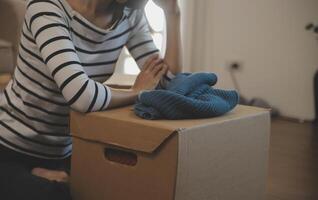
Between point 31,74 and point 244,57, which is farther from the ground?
point 31,74

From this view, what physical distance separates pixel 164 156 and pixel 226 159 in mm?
150

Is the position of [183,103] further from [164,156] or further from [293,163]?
[293,163]

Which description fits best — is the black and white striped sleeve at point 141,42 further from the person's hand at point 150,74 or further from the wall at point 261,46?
the wall at point 261,46

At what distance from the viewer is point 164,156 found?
2.45 feet

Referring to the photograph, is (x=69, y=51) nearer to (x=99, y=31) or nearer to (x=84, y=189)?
(x=99, y=31)

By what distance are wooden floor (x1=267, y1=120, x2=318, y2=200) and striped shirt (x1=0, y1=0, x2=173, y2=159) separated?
97cm

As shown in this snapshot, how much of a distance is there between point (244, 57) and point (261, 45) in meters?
0.16

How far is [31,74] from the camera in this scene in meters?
0.97

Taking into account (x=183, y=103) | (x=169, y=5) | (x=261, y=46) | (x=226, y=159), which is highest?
(x=169, y=5)

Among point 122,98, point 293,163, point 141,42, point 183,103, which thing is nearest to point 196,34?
point 293,163

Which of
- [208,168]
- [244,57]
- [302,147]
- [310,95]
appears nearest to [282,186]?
[302,147]

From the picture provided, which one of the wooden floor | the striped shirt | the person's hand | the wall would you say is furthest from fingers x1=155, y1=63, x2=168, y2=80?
the wall

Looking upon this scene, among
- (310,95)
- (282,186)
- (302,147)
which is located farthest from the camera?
(310,95)

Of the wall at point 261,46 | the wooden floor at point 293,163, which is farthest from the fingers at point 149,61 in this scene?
the wall at point 261,46
